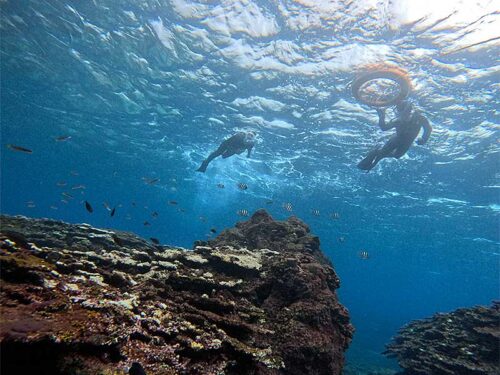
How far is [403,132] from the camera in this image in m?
12.9

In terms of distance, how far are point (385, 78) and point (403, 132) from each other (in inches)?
111

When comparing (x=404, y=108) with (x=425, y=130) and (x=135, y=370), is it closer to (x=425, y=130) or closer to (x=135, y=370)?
(x=425, y=130)

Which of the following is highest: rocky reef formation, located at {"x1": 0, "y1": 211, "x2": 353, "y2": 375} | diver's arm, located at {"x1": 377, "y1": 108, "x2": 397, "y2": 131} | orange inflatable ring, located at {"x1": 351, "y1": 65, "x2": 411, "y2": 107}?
orange inflatable ring, located at {"x1": 351, "y1": 65, "x2": 411, "y2": 107}

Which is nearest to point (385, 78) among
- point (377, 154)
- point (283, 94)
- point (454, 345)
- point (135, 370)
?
point (377, 154)

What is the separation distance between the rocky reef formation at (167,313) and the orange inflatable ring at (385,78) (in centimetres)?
1005

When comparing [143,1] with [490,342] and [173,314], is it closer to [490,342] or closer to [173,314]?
[173,314]

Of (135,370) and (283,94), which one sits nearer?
(135,370)

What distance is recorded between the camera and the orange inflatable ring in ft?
42.4

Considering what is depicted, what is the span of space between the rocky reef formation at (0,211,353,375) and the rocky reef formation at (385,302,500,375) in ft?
16.1

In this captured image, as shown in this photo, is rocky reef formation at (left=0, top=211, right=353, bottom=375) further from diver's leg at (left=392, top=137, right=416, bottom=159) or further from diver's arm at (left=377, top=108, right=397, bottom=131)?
diver's arm at (left=377, top=108, right=397, bottom=131)

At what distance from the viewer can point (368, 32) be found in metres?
12.2

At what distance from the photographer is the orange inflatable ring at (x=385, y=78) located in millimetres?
12927

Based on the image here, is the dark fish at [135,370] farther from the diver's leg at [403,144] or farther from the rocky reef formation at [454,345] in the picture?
the diver's leg at [403,144]

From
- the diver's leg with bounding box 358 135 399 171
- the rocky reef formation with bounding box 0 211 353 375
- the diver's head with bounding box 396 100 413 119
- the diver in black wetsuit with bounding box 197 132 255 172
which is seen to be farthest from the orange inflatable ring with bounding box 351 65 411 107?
the rocky reef formation with bounding box 0 211 353 375
